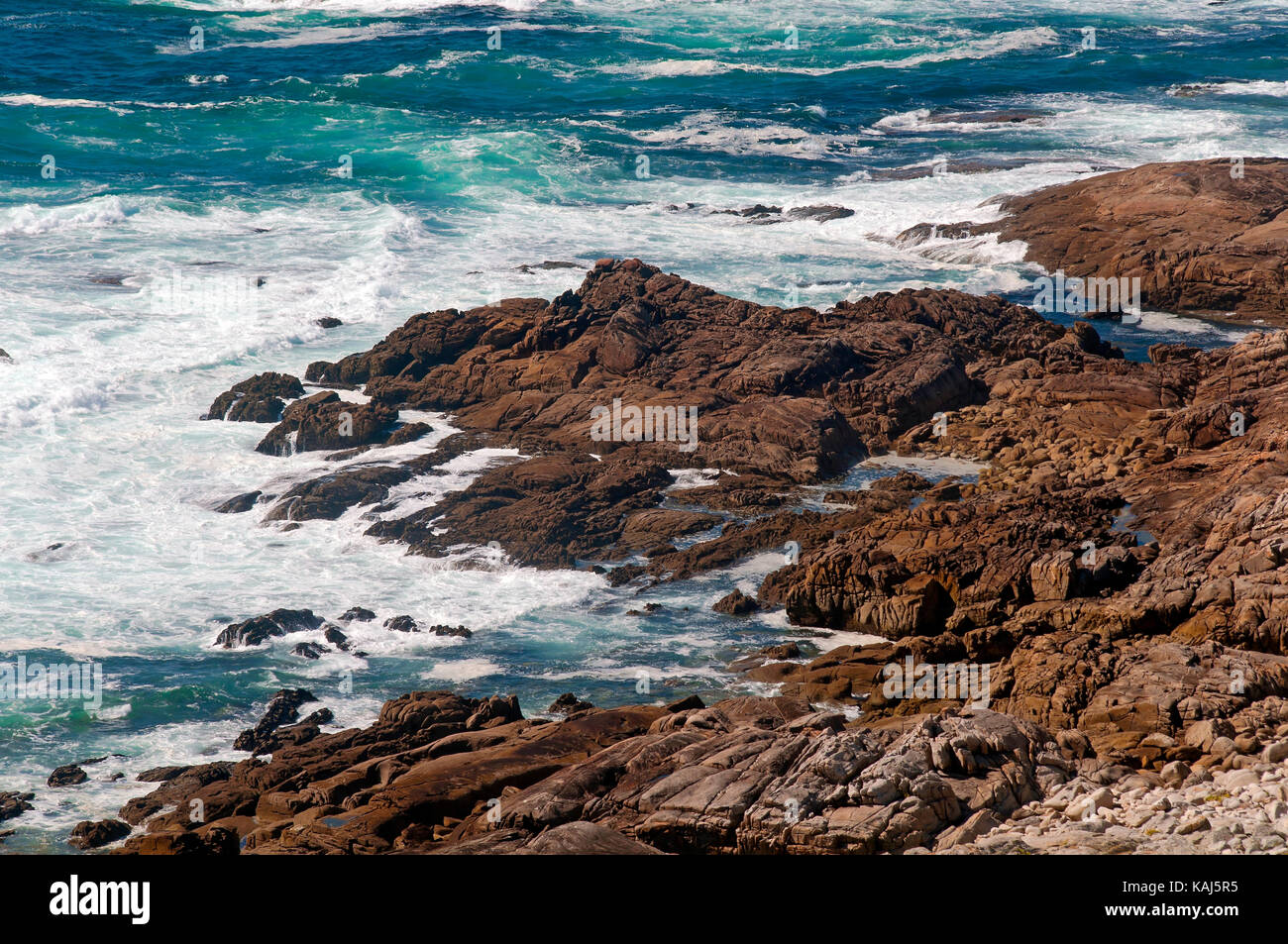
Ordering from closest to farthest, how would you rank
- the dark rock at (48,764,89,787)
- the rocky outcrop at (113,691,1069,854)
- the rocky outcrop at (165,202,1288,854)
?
the rocky outcrop at (113,691,1069,854)
the rocky outcrop at (165,202,1288,854)
the dark rock at (48,764,89,787)

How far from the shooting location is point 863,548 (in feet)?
79.9

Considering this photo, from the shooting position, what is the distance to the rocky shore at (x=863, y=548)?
14.8 metres

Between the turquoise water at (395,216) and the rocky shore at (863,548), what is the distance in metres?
1.27

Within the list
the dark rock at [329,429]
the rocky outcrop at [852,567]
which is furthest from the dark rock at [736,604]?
the dark rock at [329,429]

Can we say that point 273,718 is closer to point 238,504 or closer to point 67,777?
point 67,777


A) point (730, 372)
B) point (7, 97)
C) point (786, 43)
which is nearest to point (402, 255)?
point (730, 372)

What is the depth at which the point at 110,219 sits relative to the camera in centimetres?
4809

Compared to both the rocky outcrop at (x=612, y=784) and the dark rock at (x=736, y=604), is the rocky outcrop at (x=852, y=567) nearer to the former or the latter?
the rocky outcrop at (x=612, y=784)

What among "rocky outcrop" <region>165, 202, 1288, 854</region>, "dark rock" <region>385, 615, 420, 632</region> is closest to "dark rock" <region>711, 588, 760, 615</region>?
"rocky outcrop" <region>165, 202, 1288, 854</region>

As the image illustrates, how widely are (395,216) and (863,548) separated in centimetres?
3055

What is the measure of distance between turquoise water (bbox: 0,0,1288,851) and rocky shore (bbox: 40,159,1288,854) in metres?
1.27

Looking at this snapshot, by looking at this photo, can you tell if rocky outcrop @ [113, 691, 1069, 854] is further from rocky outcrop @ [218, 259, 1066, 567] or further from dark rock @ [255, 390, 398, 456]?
dark rock @ [255, 390, 398, 456]

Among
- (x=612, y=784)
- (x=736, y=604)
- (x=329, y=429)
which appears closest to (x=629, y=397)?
(x=329, y=429)

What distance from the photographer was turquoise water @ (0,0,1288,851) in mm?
24031
